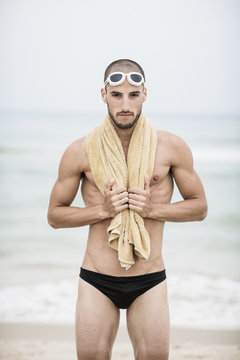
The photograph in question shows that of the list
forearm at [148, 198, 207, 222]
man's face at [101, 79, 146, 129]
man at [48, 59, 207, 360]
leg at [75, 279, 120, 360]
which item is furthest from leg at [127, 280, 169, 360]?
man's face at [101, 79, 146, 129]

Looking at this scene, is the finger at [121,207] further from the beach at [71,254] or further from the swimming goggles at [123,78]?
the beach at [71,254]

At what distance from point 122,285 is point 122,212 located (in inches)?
14.5

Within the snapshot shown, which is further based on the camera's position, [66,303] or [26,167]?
[26,167]

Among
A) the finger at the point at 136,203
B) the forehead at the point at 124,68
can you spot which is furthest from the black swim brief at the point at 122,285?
the forehead at the point at 124,68

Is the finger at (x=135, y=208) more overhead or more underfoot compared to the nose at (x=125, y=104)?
more underfoot

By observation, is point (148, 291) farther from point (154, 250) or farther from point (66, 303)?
point (66, 303)

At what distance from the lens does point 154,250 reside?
9.04ft

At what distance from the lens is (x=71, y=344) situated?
453cm

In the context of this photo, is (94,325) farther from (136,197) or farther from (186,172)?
(186,172)

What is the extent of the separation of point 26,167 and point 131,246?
45.1ft

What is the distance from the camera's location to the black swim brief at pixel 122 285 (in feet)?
8.78

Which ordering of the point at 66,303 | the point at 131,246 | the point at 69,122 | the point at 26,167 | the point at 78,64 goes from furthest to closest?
1. the point at 69,122
2. the point at 78,64
3. the point at 26,167
4. the point at 66,303
5. the point at 131,246

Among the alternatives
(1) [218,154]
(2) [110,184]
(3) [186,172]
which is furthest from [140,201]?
(1) [218,154]

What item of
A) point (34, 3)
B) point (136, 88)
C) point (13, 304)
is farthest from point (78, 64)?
point (136, 88)
